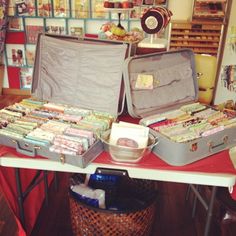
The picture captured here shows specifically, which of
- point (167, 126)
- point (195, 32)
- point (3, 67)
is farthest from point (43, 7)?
point (167, 126)

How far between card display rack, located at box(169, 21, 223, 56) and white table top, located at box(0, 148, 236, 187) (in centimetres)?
242

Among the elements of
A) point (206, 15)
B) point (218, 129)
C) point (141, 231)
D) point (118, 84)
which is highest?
point (206, 15)

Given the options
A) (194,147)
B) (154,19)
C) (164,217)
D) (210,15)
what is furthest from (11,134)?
(210,15)

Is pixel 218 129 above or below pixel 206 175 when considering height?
above

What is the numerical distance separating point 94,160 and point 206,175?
40 cm

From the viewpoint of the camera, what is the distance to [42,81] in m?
1.43

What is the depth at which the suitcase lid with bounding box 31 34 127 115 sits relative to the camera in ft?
4.15

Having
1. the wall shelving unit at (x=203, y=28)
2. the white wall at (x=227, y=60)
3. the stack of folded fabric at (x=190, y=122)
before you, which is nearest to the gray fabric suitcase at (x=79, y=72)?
the stack of folded fabric at (x=190, y=122)

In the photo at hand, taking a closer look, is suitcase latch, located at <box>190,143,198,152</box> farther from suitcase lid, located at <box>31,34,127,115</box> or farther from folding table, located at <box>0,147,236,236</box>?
suitcase lid, located at <box>31,34,127,115</box>

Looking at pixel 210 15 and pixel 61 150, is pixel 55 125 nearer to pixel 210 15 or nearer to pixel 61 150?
pixel 61 150

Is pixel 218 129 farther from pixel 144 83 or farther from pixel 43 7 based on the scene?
pixel 43 7

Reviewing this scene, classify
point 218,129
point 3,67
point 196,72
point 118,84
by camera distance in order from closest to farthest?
point 218,129 < point 118,84 < point 196,72 < point 3,67

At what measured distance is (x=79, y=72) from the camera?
53.3 inches

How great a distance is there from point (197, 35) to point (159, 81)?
2.17 meters
